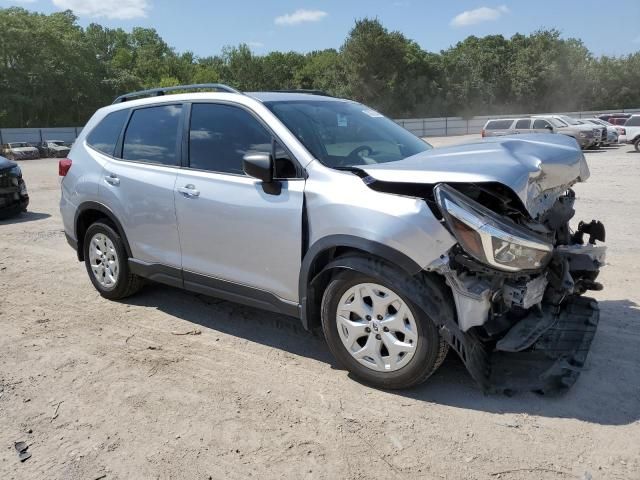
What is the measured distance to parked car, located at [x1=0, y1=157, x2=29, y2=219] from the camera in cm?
1043

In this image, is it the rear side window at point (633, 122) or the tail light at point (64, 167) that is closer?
the tail light at point (64, 167)

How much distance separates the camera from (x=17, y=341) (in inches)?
178

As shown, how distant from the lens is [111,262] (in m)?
5.34

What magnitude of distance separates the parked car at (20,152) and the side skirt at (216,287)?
3788 cm

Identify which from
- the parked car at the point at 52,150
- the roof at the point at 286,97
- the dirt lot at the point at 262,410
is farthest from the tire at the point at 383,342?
the parked car at the point at 52,150

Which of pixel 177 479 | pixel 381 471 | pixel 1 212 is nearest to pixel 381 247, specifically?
pixel 381 471

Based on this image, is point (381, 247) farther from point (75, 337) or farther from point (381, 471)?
point (75, 337)

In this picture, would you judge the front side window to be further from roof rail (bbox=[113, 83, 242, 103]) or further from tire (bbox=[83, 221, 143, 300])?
tire (bbox=[83, 221, 143, 300])

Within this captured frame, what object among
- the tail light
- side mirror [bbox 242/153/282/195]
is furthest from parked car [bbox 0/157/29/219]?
side mirror [bbox 242/153/282/195]

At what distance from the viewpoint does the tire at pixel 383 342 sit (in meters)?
3.23

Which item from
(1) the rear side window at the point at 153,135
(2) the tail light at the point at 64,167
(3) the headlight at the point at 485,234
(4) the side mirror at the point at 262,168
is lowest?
(3) the headlight at the point at 485,234

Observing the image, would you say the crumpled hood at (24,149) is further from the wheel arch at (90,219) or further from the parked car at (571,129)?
the wheel arch at (90,219)

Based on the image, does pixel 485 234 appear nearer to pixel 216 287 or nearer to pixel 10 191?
pixel 216 287

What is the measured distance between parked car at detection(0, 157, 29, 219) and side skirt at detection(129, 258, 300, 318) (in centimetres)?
687
